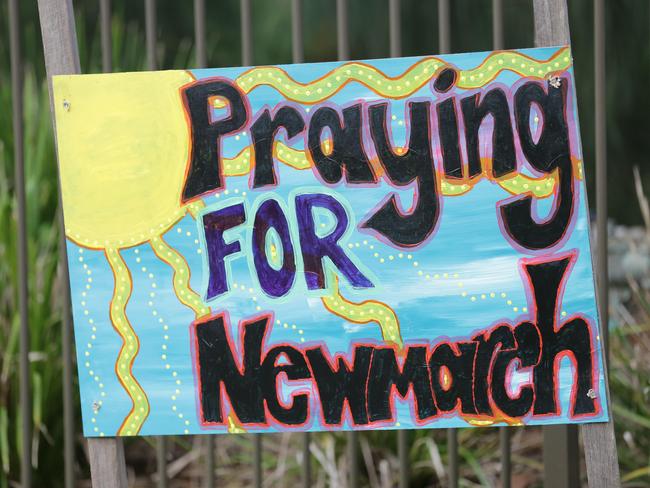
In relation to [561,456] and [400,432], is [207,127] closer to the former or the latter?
[400,432]

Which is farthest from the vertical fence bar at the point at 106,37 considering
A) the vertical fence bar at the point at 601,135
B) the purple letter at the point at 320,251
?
the vertical fence bar at the point at 601,135

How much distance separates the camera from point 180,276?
156cm

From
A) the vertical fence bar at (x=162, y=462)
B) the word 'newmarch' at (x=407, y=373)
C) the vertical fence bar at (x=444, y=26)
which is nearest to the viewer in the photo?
the word 'newmarch' at (x=407, y=373)

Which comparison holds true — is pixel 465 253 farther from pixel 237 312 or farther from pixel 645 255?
pixel 645 255

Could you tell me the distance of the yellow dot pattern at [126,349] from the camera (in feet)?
5.13

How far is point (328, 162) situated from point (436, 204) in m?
0.22

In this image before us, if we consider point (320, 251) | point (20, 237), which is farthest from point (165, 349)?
point (20, 237)

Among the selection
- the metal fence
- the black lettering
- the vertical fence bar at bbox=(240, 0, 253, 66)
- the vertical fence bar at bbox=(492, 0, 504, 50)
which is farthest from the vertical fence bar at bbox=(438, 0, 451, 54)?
the black lettering

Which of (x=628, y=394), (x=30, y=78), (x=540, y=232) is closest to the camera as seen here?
(x=540, y=232)

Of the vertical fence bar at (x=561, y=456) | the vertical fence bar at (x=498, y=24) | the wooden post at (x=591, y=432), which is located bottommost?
the vertical fence bar at (x=561, y=456)

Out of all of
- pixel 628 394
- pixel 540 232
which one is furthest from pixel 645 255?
pixel 540 232

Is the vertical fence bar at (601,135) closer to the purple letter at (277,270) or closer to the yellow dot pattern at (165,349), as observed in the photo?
the purple letter at (277,270)

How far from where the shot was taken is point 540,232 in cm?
153

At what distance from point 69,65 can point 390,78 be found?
624 millimetres
